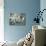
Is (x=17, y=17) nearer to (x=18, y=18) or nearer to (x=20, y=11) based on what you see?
(x=18, y=18)

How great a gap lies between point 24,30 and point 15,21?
0.55m

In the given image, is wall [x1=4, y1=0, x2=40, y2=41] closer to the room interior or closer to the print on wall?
the room interior

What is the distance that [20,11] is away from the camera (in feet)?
18.7

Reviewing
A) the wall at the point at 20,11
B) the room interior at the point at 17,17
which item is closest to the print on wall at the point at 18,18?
the room interior at the point at 17,17

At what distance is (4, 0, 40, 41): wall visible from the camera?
5660 millimetres

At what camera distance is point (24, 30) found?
5.75m

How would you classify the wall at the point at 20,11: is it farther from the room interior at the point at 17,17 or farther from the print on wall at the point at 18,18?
the print on wall at the point at 18,18

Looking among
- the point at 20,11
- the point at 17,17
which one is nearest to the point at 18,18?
the point at 17,17

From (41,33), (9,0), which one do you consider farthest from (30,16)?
(41,33)

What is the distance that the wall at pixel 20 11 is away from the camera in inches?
223

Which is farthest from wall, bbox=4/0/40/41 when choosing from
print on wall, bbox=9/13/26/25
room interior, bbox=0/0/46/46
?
print on wall, bbox=9/13/26/25

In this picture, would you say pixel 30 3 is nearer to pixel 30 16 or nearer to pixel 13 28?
pixel 30 16

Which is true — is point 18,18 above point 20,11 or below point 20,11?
below

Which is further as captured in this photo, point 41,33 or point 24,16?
point 24,16
